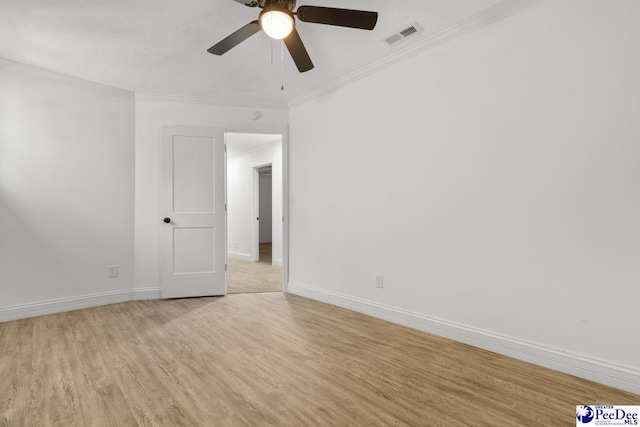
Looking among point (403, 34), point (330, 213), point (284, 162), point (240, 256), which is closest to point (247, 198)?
point (240, 256)

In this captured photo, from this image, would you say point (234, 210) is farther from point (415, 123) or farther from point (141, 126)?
point (415, 123)

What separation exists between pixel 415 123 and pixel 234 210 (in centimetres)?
583

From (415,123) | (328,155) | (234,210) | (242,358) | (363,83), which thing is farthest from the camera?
(234,210)

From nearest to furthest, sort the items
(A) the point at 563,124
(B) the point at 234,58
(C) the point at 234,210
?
(A) the point at 563,124 → (B) the point at 234,58 → (C) the point at 234,210

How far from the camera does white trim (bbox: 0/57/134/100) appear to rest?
3.38 meters

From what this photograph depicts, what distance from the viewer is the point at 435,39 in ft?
9.50

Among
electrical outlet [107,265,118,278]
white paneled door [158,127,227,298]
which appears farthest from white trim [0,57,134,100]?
electrical outlet [107,265,118,278]

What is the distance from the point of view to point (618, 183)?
2.02 m

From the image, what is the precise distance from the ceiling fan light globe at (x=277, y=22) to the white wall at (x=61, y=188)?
2.85 meters

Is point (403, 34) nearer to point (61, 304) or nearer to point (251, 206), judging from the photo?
point (61, 304)

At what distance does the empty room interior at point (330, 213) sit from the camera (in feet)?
6.49

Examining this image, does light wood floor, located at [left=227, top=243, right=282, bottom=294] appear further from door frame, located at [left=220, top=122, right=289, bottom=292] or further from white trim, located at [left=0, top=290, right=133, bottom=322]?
white trim, located at [left=0, top=290, right=133, bottom=322]

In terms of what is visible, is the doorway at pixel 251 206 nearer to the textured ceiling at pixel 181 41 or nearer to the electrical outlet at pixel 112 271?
the electrical outlet at pixel 112 271

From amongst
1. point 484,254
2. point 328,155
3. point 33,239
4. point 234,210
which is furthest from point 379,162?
point 234,210
